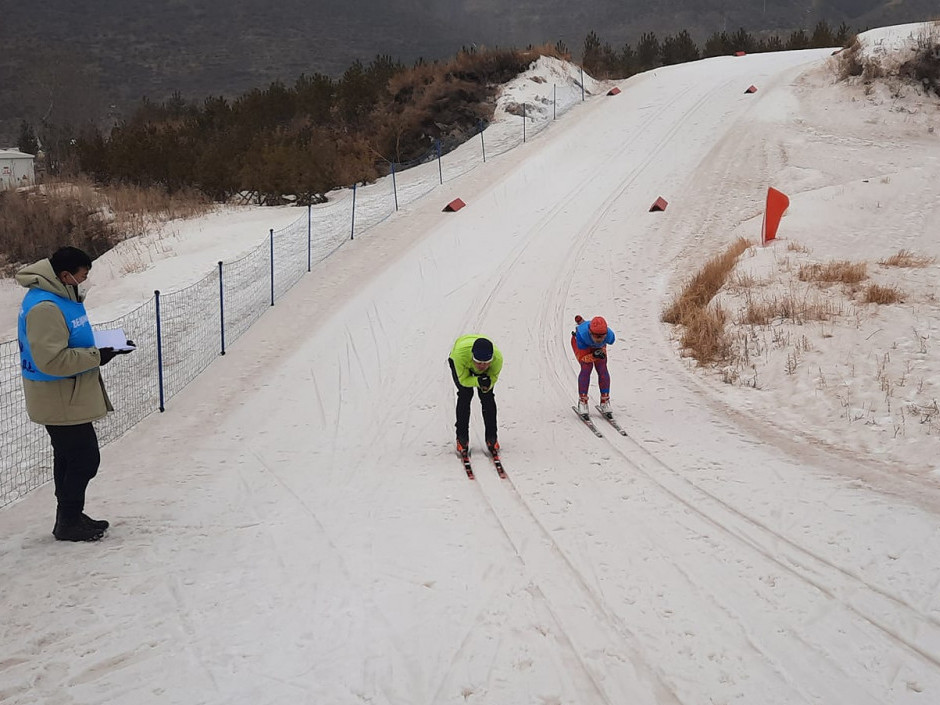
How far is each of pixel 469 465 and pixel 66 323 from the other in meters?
3.96

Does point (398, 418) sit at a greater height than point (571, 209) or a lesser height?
lesser

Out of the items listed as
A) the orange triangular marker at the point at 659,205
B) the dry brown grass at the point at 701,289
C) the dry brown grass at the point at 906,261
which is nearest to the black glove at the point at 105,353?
the dry brown grass at the point at 701,289

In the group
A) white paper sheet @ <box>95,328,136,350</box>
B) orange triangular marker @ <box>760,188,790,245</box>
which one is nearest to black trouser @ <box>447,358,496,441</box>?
white paper sheet @ <box>95,328,136,350</box>

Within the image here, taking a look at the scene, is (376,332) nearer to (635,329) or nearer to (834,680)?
(635,329)

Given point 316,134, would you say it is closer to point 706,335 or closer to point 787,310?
point 706,335

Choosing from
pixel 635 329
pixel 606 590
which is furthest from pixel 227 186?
pixel 606 590

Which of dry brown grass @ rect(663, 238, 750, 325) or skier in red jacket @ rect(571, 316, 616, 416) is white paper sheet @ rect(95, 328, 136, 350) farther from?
dry brown grass @ rect(663, 238, 750, 325)

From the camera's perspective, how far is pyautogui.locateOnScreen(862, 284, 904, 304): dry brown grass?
10.7 m

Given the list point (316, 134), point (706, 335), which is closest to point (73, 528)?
point (706, 335)

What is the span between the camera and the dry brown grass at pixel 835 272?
38.3 feet

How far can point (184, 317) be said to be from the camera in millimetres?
13891

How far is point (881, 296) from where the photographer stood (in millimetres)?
10719

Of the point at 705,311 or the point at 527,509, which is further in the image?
the point at 705,311

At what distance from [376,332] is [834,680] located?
956 cm
